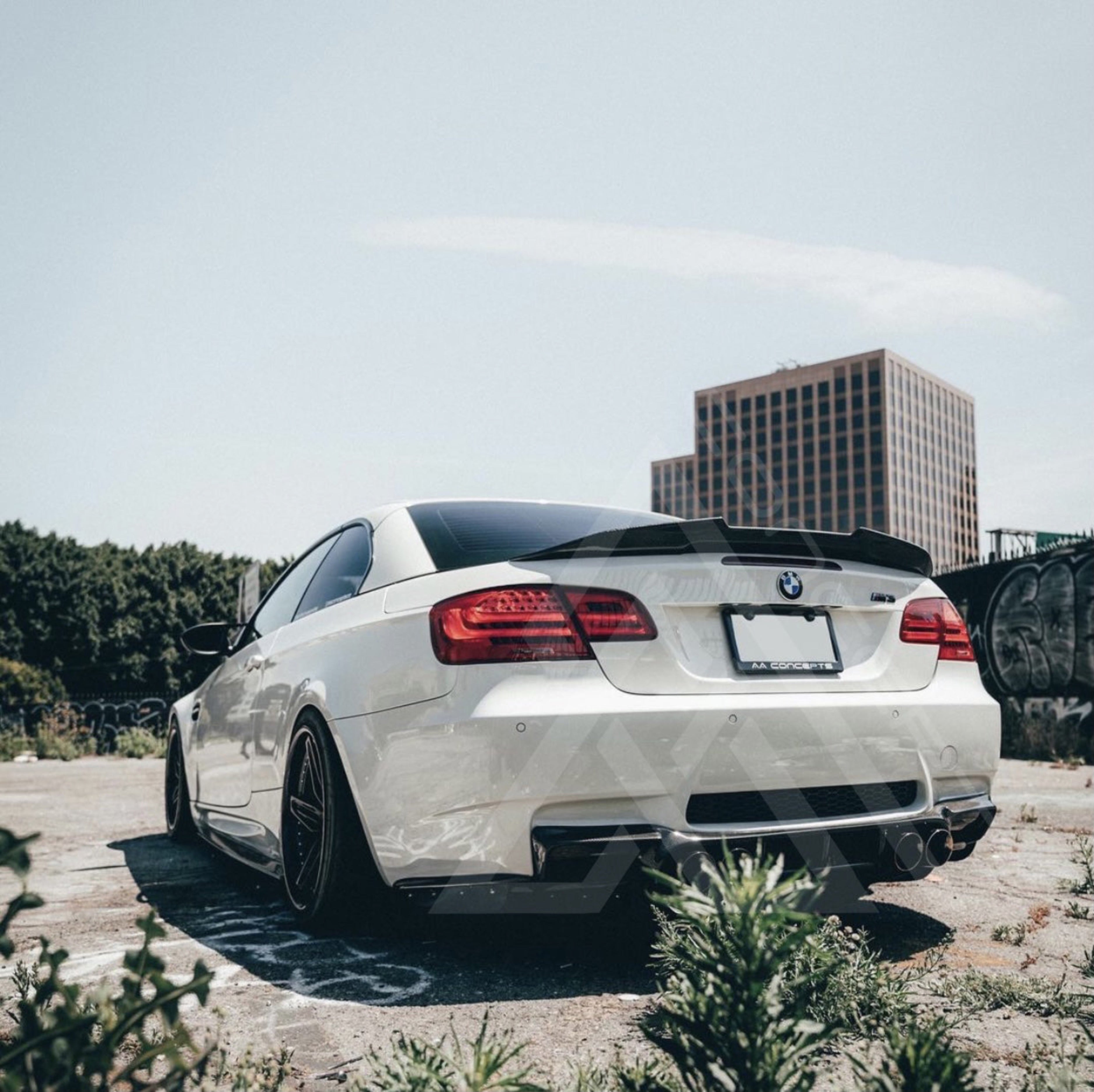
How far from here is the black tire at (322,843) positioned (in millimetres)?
3500

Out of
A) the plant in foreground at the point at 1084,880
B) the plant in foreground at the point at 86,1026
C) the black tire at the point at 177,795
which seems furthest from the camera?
the black tire at the point at 177,795

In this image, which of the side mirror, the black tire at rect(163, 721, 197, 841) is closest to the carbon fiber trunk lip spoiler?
the side mirror

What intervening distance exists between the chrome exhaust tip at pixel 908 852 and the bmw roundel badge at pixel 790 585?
0.82 meters

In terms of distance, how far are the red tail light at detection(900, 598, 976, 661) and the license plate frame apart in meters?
0.35

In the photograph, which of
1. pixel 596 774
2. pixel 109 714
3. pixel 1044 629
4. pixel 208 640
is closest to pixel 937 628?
pixel 596 774

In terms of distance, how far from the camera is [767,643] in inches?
130

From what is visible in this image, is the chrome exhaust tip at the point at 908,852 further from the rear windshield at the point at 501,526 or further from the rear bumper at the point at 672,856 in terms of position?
the rear windshield at the point at 501,526

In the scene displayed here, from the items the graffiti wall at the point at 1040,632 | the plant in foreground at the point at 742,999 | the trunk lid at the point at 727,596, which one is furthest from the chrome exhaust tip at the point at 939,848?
the graffiti wall at the point at 1040,632

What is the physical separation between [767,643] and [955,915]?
5.14 feet

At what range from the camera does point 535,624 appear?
10.1 feet

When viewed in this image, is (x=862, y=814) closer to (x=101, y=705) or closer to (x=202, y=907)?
(x=202, y=907)

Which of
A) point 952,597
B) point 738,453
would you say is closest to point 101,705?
point 952,597

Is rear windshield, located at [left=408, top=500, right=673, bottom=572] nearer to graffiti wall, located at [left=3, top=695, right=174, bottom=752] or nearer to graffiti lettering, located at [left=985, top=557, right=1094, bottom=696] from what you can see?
graffiti lettering, located at [left=985, top=557, right=1094, bottom=696]

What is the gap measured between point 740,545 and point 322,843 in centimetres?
172
